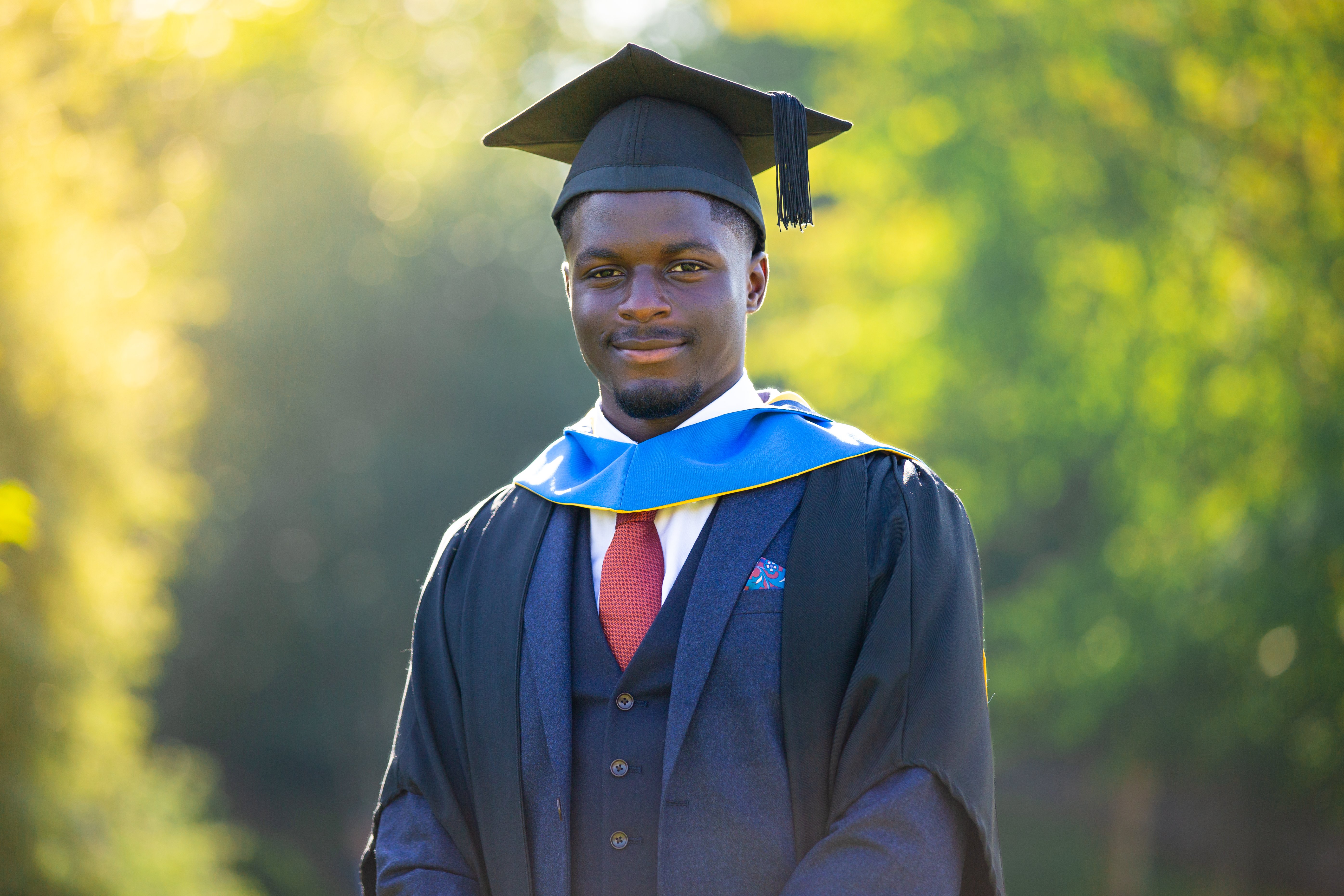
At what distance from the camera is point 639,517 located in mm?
2043

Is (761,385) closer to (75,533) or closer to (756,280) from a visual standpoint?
(75,533)

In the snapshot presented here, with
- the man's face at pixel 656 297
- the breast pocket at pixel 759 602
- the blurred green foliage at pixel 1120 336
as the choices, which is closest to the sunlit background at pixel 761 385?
the blurred green foliage at pixel 1120 336

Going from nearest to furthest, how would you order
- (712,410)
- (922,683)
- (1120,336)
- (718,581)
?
(922,683) < (718,581) < (712,410) < (1120,336)

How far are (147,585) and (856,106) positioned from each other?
6621 millimetres

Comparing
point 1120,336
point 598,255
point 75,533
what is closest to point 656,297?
point 598,255

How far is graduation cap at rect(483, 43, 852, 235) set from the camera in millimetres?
2100

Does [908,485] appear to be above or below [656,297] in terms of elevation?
below

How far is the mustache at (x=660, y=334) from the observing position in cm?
203

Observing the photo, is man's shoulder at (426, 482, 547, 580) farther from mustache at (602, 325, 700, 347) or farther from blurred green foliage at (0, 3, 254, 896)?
blurred green foliage at (0, 3, 254, 896)

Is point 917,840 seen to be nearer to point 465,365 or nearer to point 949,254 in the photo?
point 949,254

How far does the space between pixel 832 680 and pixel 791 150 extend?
987 mm

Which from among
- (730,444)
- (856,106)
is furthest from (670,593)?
(856,106)

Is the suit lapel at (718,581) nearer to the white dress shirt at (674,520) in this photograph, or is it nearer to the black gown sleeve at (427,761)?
the white dress shirt at (674,520)

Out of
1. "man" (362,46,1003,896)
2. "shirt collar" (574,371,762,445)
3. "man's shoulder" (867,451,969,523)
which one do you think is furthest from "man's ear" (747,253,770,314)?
"man's shoulder" (867,451,969,523)
